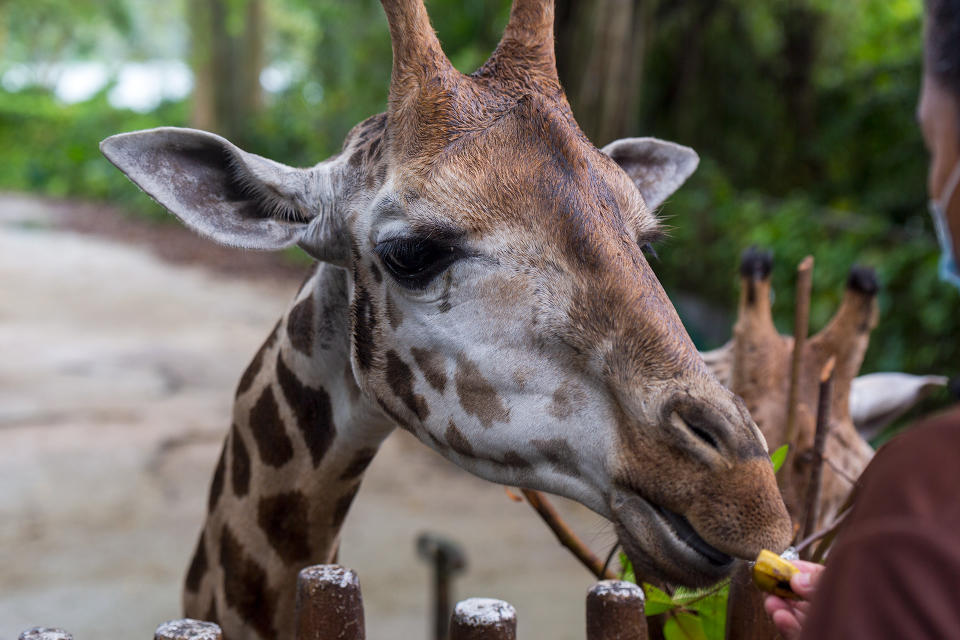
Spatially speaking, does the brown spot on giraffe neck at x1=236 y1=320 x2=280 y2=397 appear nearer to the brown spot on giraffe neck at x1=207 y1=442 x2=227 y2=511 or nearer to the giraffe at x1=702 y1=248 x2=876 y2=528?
the brown spot on giraffe neck at x1=207 y1=442 x2=227 y2=511

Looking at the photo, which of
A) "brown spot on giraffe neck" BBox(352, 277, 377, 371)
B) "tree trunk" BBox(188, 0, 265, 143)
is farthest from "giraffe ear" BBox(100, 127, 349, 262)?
"tree trunk" BBox(188, 0, 265, 143)

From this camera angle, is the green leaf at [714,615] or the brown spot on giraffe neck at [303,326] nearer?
the green leaf at [714,615]

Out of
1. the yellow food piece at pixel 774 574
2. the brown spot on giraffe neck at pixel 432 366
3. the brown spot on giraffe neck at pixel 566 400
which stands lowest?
the yellow food piece at pixel 774 574

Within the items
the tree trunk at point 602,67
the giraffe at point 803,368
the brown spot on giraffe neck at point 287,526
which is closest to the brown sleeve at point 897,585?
the brown spot on giraffe neck at point 287,526

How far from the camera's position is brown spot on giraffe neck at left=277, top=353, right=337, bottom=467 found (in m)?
2.15

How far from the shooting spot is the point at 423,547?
14.8 ft

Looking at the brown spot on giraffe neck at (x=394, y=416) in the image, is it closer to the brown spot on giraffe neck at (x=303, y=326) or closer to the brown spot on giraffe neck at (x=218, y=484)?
the brown spot on giraffe neck at (x=303, y=326)

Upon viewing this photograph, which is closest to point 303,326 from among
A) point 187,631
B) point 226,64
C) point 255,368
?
point 255,368

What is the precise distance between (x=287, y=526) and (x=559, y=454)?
0.90m

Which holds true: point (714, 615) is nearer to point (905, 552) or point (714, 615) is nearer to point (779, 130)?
point (905, 552)

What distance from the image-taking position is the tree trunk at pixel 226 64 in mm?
17109

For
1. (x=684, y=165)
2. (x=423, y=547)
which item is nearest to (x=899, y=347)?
(x=423, y=547)

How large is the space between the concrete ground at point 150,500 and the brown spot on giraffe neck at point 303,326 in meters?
1.79

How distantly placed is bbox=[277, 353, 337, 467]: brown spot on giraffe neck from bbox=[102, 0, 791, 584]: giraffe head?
0.81 feet
